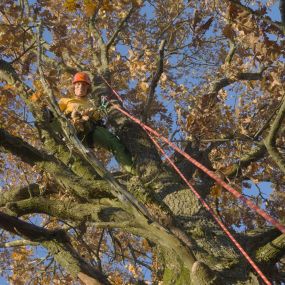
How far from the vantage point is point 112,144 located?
564cm

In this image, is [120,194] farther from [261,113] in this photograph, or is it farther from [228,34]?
[261,113]

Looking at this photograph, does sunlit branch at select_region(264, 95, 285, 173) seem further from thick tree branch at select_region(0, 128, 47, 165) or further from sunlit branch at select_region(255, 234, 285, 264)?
thick tree branch at select_region(0, 128, 47, 165)

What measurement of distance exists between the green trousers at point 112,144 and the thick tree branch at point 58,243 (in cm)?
151

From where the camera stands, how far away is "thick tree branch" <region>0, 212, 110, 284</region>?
Answer: 12.8 feet

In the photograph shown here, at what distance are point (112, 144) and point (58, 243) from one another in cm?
180


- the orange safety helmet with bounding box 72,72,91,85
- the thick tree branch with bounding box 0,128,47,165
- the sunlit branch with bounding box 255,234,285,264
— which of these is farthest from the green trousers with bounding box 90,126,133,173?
the sunlit branch with bounding box 255,234,285,264

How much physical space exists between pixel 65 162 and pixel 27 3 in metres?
3.10

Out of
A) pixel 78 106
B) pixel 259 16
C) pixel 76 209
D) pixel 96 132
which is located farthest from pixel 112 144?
pixel 259 16

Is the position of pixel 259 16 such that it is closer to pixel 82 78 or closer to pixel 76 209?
pixel 76 209

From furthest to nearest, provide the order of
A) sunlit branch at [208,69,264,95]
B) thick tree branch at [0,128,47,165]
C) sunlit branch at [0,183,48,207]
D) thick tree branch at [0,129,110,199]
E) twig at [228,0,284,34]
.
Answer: sunlit branch at [208,69,264,95] → sunlit branch at [0,183,48,207] → thick tree branch at [0,128,47,165] → thick tree branch at [0,129,110,199] → twig at [228,0,284,34]

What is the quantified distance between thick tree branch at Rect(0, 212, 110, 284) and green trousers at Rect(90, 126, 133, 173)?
4.95 feet

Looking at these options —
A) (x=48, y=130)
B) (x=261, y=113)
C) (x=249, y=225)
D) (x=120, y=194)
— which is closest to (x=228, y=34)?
(x=120, y=194)

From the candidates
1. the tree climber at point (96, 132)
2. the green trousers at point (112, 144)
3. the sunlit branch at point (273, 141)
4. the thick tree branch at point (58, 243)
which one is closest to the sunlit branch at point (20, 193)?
the thick tree branch at point (58, 243)

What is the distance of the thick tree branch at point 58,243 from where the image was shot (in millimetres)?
3899
